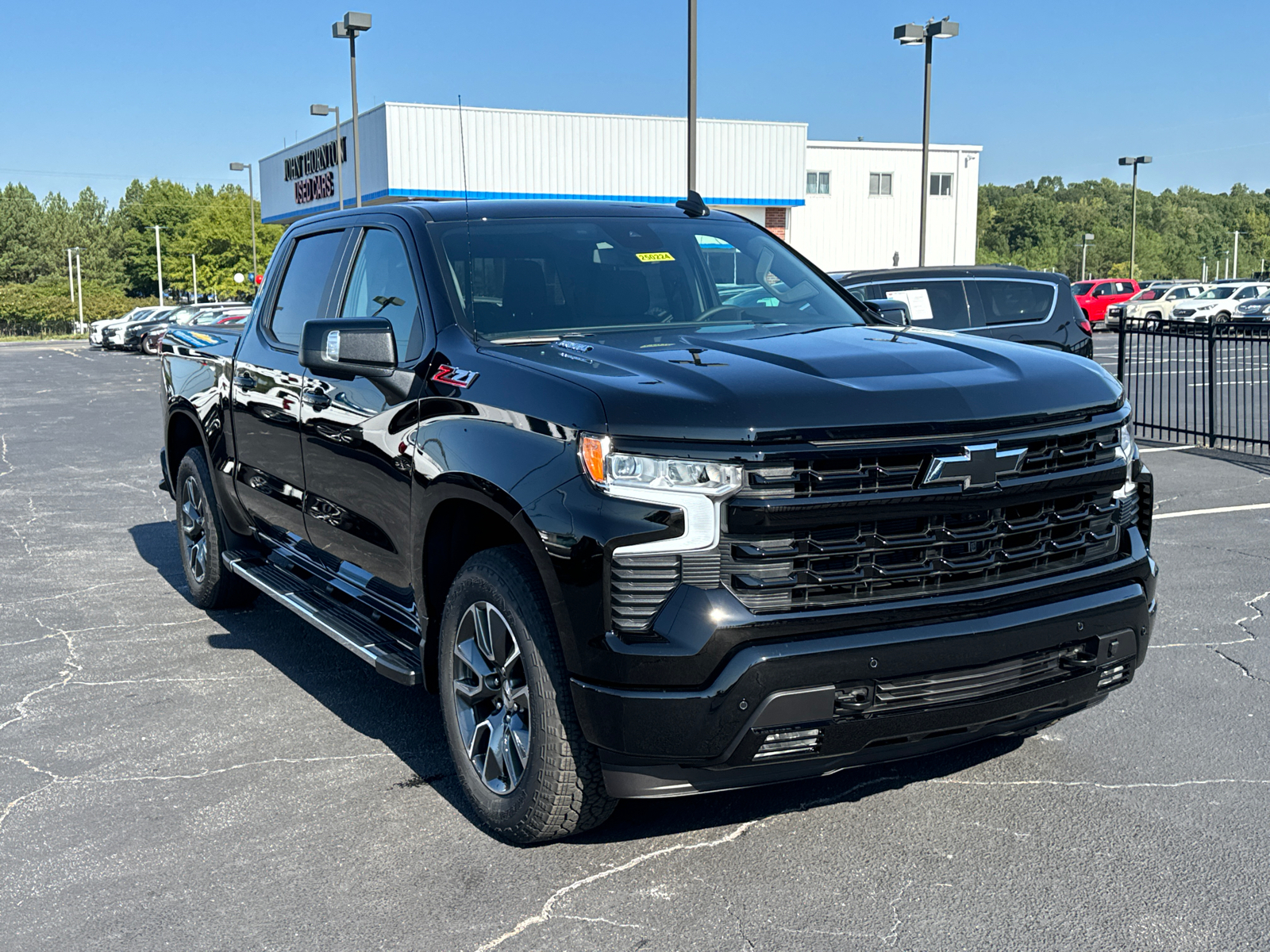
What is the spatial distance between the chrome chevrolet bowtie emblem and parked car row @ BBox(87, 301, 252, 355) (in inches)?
1335

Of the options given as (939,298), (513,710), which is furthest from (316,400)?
(939,298)

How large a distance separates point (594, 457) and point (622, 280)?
65.1 inches

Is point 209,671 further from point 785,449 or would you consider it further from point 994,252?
point 994,252

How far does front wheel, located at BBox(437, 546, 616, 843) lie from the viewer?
11.2 feet

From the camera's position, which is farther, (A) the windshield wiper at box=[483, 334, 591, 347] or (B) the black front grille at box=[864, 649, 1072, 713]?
(A) the windshield wiper at box=[483, 334, 591, 347]

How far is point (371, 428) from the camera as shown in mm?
4402

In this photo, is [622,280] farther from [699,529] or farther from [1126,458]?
[1126,458]

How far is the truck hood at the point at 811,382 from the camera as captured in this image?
320 cm

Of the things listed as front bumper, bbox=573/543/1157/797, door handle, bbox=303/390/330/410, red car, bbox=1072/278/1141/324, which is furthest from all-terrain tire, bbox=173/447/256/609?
red car, bbox=1072/278/1141/324

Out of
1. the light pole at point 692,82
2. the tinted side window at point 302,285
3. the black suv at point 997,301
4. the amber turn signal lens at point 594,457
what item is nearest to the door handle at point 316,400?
the tinted side window at point 302,285

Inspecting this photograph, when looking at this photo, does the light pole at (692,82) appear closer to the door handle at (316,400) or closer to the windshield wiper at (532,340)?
the door handle at (316,400)

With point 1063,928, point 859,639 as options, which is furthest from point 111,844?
point 1063,928

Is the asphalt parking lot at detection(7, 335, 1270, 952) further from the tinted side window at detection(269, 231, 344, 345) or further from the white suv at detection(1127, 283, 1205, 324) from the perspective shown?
the white suv at detection(1127, 283, 1205, 324)

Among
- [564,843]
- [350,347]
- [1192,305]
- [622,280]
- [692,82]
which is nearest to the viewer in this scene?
[564,843]
